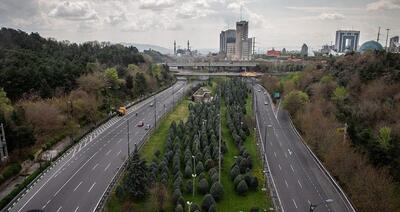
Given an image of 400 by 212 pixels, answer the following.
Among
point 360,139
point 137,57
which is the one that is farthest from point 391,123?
point 137,57

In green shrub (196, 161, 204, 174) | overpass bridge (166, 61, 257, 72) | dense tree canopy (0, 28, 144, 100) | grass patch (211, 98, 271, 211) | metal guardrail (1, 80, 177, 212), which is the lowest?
grass patch (211, 98, 271, 211)

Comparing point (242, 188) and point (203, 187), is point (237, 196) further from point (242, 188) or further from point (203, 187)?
point (203, 187)

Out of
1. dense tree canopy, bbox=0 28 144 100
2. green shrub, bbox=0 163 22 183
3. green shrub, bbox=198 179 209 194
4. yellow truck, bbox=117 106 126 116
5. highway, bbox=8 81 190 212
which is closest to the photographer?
highway, bbox=8 81 190 212

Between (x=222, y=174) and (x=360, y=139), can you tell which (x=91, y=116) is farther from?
(x=360, y=139)

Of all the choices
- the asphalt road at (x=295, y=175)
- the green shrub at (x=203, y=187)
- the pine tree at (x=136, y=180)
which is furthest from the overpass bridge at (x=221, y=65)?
the pine tree at (x=136, y=180)

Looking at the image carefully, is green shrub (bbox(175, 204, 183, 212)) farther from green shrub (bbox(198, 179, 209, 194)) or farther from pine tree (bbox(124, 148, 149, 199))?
green shrub (bbox(198, 179, 209, 194))

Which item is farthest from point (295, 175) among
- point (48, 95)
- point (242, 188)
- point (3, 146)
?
point (48, 95)

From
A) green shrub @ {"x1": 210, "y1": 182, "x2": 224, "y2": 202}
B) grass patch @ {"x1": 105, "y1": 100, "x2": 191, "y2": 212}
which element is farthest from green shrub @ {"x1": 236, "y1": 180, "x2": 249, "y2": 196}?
grass patch @ {"x1": 105, "y1": 100, "x2": 191, "y2": 212}
